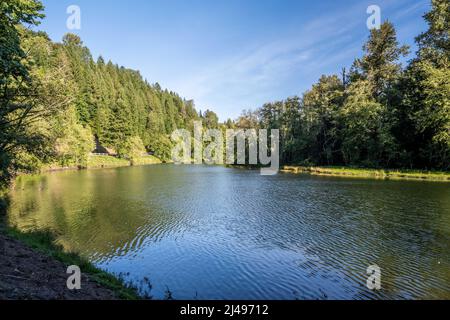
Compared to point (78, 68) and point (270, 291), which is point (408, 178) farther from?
point (78, 68)

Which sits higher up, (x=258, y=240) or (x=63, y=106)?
(x=63, y=106)

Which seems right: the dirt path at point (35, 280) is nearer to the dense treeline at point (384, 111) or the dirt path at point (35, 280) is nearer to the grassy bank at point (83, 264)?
the grassy bank at point (83, 264)

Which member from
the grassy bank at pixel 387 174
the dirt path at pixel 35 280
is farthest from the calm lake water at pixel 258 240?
the grassy bank at pixel 387 174

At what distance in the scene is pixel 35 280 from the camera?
852 centimetres

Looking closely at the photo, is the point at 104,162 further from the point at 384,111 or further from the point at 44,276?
the point at 44,276

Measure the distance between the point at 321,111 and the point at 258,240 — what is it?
202 feet

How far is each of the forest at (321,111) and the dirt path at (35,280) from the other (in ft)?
22.3

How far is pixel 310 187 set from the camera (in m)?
38.9

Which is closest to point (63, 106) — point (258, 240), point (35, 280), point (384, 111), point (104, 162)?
point (35, 280)

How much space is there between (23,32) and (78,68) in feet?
281

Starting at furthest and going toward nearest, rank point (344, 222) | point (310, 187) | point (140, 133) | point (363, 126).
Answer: point (140, 133), point (363, 126), point (310, 187), point (344, 222)

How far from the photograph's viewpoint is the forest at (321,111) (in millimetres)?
19991

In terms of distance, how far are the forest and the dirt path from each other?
6.80 metres
